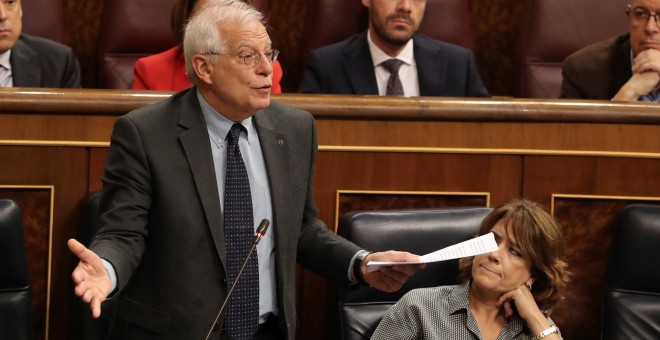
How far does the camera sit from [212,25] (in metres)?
1.10

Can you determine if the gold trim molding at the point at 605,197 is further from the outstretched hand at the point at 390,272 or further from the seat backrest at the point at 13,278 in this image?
the seat backrest at the point at 13,278

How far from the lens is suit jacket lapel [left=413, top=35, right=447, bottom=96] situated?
5.57 ft

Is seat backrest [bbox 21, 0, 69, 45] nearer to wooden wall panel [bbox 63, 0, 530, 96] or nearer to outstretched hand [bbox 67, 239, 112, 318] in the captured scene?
wooden wall panel [bbox 63, 0, 530, 96]

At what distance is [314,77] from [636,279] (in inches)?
23.2

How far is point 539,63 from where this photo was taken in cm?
189

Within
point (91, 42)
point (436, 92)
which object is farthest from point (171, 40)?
point (436, 92)

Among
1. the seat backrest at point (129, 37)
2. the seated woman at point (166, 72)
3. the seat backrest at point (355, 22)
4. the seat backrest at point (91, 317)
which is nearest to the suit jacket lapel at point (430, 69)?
the seat backrest at point (355, 22)

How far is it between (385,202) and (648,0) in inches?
23.1

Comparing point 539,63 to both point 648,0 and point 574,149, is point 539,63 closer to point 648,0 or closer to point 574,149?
point 648,0

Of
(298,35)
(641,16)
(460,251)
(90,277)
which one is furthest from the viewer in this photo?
(298,35)

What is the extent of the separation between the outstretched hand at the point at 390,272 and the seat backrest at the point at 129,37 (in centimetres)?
81

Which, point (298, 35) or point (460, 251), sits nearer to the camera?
point (460, 251)

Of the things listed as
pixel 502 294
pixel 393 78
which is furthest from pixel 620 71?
pixel 502 294

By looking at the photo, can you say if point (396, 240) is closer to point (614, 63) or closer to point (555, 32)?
point (614, 63)
